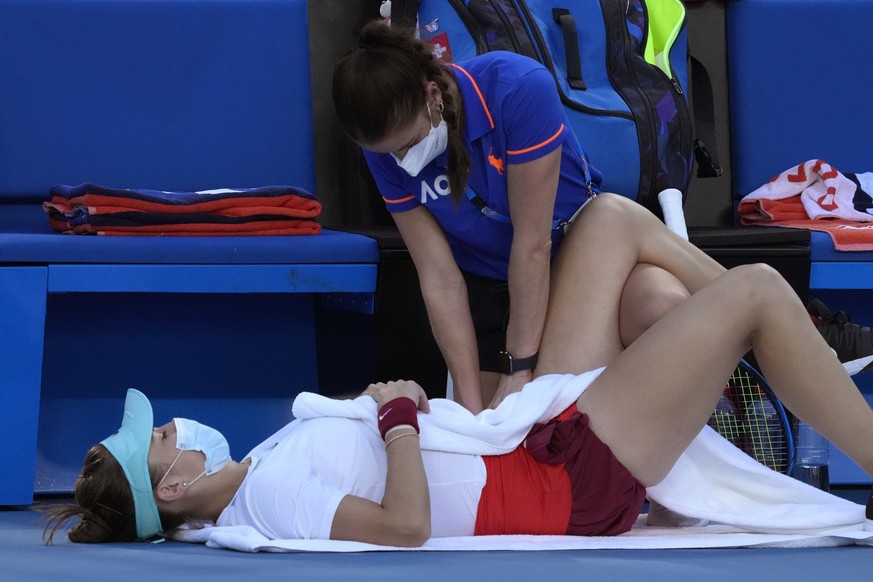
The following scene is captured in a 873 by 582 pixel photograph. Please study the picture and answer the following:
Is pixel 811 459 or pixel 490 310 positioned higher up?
pixel 490 310

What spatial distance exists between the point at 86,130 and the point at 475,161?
43.3 inches

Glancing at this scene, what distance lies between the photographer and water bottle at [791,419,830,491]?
228 cm

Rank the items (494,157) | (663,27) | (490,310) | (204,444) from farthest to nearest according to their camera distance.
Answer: (663,27), (490,310), (494,157), (204,444)

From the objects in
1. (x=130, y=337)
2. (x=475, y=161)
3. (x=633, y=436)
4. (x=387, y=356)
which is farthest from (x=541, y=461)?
(x=130, y=337)

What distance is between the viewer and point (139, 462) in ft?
5.40

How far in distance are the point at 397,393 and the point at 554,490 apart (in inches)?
9.8

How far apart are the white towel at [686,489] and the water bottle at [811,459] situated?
1.91 feet

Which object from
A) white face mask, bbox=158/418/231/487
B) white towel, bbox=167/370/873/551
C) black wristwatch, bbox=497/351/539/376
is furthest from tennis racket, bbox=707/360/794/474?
white face mask, bbox=158/418/231/487

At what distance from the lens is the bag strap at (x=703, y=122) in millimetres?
2678

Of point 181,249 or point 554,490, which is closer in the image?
point 554,490

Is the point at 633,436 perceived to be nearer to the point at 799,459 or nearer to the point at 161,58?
the point at 799,459

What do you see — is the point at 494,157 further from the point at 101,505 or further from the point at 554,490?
the point at 101,505

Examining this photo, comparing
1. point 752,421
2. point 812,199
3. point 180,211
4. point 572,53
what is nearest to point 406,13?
point 572,53

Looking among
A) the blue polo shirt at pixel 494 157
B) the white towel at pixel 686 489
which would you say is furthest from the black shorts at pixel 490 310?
the white towel at pixel 686 489
